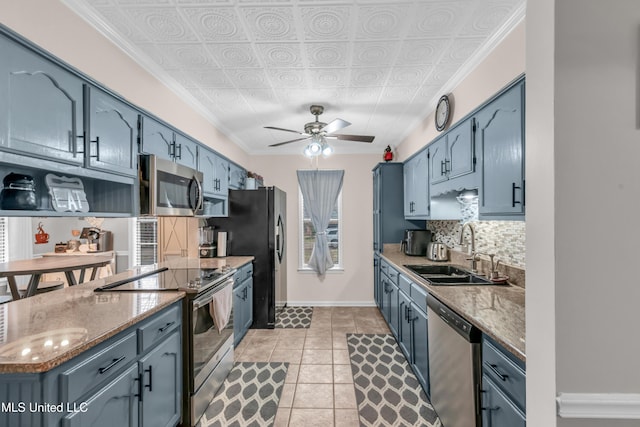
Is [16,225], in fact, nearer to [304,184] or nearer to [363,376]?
[363,376]

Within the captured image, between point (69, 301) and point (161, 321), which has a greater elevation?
point (69, 301)

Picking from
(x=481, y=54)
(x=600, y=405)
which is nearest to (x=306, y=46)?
(x=481, y=54)

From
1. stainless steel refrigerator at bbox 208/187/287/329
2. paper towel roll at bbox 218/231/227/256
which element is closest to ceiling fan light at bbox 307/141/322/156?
stainless steel refrigerator at bbox 208/187/287/329

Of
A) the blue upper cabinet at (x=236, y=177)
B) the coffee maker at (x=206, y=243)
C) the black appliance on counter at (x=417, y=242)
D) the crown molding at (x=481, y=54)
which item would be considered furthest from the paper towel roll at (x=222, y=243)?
the crown molding at (x=481, y=54)

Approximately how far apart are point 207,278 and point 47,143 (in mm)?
1413

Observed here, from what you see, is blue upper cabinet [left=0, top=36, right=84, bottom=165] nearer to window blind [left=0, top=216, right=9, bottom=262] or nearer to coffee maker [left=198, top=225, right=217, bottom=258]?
window blind [left=0, top=216, right=9, bottom=262]

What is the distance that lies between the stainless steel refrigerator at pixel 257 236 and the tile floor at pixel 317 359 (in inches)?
12.2

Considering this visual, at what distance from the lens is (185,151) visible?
8.89ft

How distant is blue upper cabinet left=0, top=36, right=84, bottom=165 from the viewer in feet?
3.97

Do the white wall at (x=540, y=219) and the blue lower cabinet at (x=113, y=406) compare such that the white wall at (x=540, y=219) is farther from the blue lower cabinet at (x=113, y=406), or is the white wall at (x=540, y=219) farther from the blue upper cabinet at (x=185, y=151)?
the blue upper cabinet at (x=185, y=151)

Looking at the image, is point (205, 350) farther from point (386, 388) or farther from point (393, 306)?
point (393, 306)

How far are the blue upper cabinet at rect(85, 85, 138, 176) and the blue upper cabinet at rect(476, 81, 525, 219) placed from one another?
2.29m

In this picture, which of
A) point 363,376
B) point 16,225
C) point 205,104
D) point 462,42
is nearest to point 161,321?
point 16,225

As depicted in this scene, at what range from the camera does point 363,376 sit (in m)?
2.66
